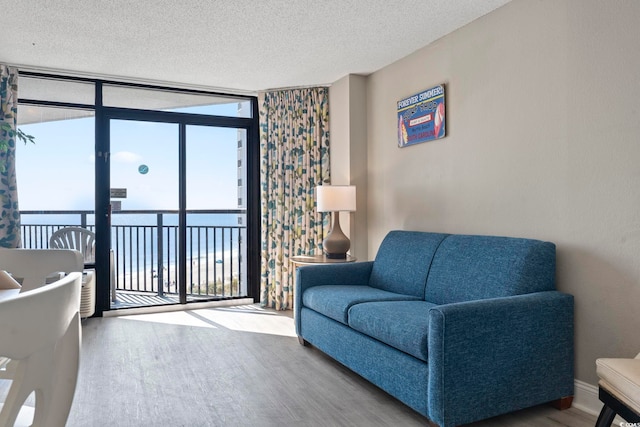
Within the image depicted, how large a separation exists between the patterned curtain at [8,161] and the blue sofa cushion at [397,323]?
10.5 feet

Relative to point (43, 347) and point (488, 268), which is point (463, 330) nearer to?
point (488, 268)

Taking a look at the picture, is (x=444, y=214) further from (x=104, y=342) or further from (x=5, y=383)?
(x=5, y=383)

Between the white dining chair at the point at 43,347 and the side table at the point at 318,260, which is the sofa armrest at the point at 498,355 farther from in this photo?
the side table at the point at 318,260

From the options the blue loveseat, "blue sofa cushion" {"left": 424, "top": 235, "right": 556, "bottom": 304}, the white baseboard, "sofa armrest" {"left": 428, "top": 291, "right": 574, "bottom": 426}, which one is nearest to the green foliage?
the blue loveseat

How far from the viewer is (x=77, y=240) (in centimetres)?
445

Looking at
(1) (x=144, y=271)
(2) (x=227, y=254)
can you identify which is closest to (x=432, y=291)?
(2) (x=227, y=254)

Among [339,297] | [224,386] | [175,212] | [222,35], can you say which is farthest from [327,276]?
[175,212]

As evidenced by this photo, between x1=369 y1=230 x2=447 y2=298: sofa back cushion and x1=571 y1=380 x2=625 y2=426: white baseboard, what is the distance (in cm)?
105

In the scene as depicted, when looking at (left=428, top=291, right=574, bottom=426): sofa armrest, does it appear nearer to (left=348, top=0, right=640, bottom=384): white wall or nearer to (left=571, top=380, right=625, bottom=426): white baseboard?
(left=571, top=380, right=625, bottom=426): white baseboard

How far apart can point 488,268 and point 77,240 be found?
12.8 ft

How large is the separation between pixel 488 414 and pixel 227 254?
12.2ft

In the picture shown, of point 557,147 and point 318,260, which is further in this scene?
point 318,260

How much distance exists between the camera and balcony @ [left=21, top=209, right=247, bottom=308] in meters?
4.85

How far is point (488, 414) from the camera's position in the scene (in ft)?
7.00
